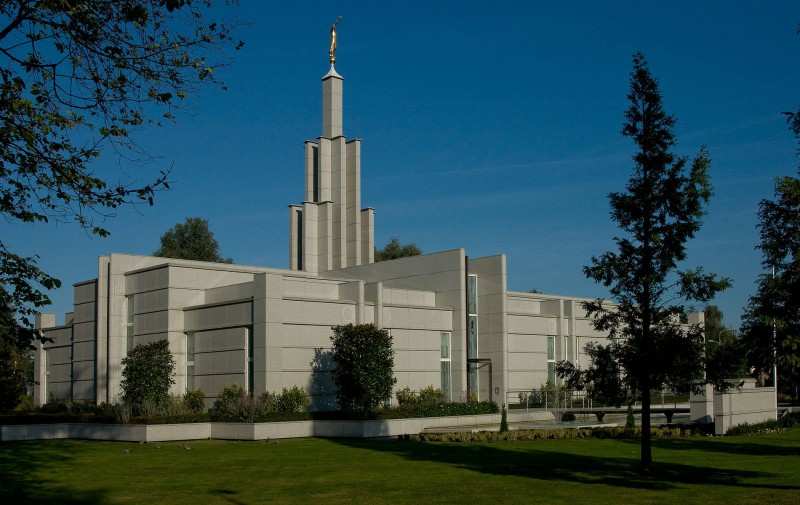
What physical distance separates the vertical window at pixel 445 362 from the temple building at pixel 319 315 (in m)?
0.09

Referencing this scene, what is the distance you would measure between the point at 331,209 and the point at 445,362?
13.5 metres

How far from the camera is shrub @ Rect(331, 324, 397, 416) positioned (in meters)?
35.0

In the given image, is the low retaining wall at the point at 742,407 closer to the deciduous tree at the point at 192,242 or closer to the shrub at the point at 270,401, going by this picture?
the shrub at the point at 270,401

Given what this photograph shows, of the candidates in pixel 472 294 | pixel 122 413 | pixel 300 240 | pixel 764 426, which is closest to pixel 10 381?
pixel 122 413

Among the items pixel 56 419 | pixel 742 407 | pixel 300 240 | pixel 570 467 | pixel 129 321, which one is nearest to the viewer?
pixel 570 467

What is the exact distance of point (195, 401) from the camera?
1501 inches

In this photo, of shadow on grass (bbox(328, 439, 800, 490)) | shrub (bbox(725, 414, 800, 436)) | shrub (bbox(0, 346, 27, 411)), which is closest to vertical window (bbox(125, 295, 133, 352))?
shrub (bbox(0, 346, 27, 411))

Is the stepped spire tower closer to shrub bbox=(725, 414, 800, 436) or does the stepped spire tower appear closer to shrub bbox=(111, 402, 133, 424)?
shrub bbox=(111, 402, 133, 424)

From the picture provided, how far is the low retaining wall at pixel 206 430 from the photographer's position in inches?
1233

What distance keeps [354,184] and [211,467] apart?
3127 centimetres

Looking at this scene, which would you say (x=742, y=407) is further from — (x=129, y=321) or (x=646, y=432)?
(x=129, y=321)

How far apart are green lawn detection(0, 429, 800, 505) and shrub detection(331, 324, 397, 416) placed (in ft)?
15.6

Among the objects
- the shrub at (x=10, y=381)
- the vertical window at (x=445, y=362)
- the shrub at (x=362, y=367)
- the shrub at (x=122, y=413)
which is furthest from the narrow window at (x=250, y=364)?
the shrub at (x=10, y=381)

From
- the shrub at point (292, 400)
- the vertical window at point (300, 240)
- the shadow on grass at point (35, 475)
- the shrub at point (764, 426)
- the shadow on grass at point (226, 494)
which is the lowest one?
the shrub at point (764, 426)
